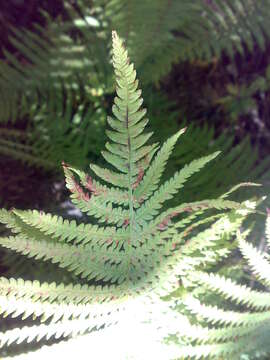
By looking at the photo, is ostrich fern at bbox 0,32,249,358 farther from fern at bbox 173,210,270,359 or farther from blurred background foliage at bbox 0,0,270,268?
blurred background foliage at bbox 0,0,270,268

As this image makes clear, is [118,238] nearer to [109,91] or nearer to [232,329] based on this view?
[232,329]

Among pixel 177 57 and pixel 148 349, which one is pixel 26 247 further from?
pixel 177 57

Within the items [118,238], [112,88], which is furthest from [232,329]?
[112,88]

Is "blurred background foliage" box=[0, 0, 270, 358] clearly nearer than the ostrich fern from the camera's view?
No

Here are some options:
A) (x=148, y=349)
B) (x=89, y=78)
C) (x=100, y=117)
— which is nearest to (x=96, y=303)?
(x=148, y=349)

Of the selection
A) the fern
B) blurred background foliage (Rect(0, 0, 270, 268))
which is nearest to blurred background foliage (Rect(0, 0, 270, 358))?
blurred background foliage (Rect(0, 0, 270, 268))

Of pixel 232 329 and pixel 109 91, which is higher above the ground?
Answer: pixel 109 91

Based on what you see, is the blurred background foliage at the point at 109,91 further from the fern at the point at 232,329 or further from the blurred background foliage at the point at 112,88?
the fern at the point at 232,329
